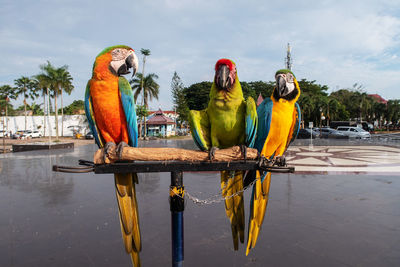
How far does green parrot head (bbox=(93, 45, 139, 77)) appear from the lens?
8.91 ft

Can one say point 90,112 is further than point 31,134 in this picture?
No

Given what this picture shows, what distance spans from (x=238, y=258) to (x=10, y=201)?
622 centimetres

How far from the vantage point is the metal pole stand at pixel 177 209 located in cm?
240

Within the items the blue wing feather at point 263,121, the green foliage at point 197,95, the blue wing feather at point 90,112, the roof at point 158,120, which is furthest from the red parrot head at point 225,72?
the green foliage at point 197,95

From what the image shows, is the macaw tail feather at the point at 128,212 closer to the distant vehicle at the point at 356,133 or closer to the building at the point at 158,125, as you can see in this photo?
the distant vehicle at the point at 356,133

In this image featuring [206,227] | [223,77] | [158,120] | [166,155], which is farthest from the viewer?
[158,120]

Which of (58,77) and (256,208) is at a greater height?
(58,77)

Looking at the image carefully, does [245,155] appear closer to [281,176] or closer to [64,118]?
[281,176]

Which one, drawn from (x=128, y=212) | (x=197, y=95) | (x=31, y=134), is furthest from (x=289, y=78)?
(x=197, y=95)

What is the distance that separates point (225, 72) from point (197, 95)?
48705 millimetres

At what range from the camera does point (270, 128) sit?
2916mm

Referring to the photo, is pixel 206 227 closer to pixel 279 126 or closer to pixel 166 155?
pixel 279 126

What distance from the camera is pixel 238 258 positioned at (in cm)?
372

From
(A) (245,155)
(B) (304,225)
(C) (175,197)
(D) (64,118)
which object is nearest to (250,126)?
(A) (245,155)
